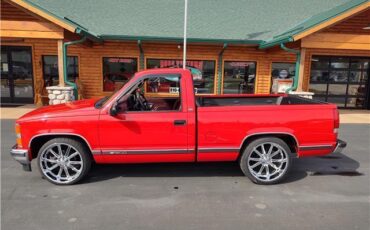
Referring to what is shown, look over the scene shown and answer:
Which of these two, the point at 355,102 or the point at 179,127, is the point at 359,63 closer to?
the point at 355,102

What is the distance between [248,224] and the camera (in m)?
3.30

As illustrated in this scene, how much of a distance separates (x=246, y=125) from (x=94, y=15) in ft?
40.1

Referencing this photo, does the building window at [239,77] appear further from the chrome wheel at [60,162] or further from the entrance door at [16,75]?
the chrome wheel at [60,162]

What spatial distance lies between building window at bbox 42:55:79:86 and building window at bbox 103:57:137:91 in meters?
1.41

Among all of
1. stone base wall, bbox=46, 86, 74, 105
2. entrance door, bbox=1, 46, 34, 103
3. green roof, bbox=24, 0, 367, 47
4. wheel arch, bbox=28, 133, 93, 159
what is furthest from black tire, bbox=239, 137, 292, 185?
entrance door, bbox=1, 46, 34, 103

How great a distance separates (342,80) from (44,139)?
13.9 m

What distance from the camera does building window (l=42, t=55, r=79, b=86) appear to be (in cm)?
1315

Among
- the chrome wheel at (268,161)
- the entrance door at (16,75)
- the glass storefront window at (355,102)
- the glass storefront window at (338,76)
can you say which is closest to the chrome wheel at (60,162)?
the chrome wheel at (268,161)

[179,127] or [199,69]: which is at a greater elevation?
[199,69]

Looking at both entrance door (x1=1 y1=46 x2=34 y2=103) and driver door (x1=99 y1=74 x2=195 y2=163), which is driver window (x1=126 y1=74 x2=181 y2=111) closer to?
driver door (x1=99 y1=74 x2=195 y2=163)

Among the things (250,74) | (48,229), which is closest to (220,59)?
(250,74)

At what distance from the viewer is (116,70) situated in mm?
13273

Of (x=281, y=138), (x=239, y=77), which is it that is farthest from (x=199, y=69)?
(x=281, y=138)

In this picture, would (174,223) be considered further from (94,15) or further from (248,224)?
(94,15)
